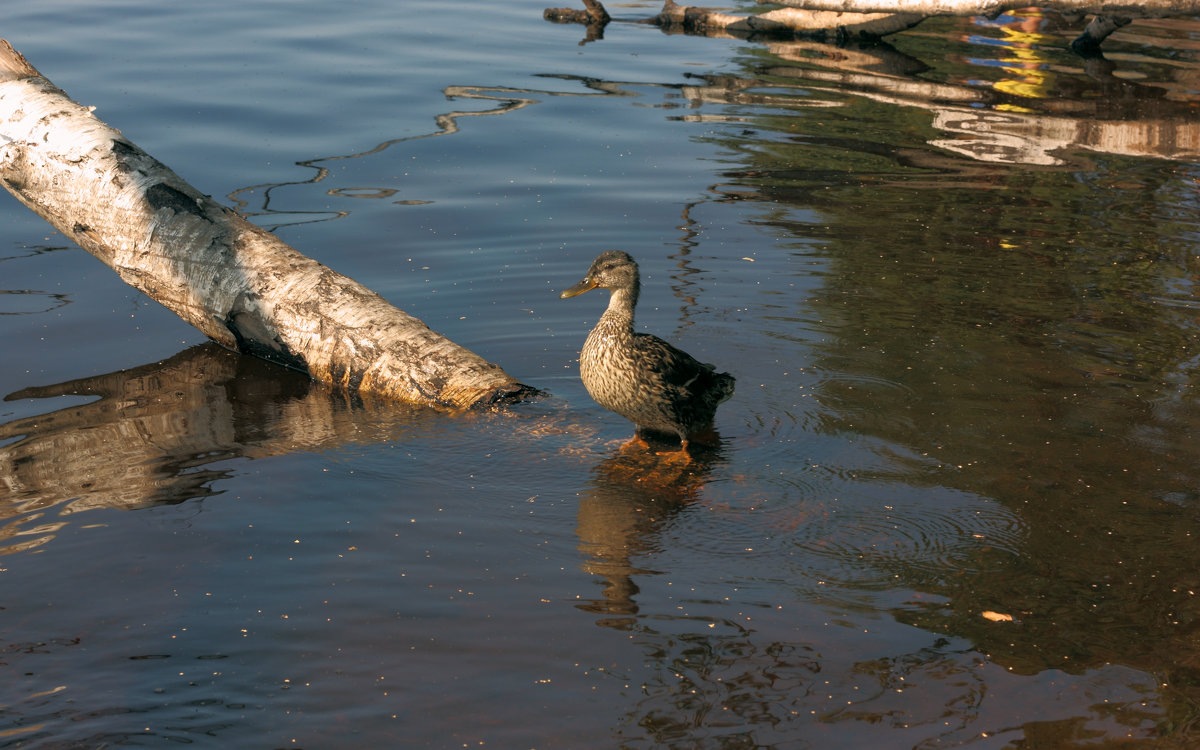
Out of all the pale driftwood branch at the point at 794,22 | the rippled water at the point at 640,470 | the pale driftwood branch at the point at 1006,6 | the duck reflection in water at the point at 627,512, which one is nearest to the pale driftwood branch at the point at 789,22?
the pale driftwood branch at the point at 794,22

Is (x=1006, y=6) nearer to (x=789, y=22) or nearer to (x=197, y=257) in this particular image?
(x=789, y=22)

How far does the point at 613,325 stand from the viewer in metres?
6.46

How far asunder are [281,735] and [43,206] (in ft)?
17.2

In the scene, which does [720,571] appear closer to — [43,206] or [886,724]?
[886,724]

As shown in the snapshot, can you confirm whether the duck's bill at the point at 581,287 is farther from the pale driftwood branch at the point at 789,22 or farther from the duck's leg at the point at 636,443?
the pale driftwood branch at the point at 789,22

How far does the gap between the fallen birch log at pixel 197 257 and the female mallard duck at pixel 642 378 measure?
0.77 metres

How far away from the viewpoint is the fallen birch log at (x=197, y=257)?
7.00 metres

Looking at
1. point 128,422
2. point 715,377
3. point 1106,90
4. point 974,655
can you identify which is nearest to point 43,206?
point 128,422

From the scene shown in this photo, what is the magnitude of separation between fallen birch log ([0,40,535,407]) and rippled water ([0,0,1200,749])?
0.32 m

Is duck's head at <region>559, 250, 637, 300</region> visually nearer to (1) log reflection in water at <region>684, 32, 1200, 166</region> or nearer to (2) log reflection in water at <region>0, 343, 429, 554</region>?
(2) log reflection in water at <region>0, 343, 429, 554</region>

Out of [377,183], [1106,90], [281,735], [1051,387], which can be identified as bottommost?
[281,735]

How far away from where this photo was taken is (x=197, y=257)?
7.37m

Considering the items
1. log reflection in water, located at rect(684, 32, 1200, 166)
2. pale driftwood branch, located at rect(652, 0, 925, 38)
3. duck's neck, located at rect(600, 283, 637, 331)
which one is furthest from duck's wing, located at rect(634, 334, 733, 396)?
pale driftwood branch, located at rect(652, 0, 925, 38)

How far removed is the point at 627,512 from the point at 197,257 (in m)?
3.63
